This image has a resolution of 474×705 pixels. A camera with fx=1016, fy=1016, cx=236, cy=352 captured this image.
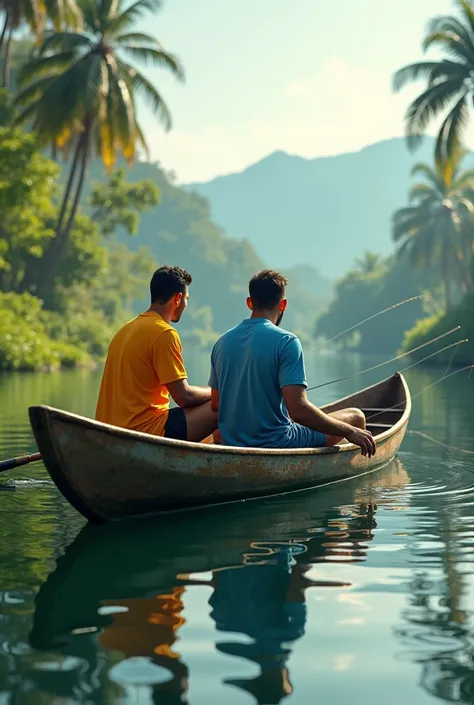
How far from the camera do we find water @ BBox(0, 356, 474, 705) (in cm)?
324

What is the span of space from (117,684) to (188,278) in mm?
3545

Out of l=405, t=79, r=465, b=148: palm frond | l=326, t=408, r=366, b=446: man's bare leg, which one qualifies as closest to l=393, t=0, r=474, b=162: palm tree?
l=405, t=79, r=465, b=148: palm frond

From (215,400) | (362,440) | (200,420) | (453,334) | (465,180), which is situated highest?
(465,180)

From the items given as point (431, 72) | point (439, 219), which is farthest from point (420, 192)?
point (431, 72)

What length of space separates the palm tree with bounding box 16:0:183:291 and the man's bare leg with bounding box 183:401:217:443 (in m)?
22.6

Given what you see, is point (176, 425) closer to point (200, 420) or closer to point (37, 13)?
point (200, 420)

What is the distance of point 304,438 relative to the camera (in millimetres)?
6836

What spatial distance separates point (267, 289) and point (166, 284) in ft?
2.04

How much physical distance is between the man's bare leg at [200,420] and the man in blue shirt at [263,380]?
8cm

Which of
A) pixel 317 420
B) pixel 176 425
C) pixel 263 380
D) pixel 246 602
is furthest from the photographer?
pixel 176 425

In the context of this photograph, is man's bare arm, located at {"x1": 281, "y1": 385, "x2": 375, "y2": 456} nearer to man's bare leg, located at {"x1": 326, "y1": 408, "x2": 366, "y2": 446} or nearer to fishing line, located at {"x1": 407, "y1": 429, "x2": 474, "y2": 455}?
man's bare leg, located at {"x1": 326, "y1": 408, "x2": 366, "y2": 446}

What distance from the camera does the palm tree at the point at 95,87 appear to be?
2794 centimetres

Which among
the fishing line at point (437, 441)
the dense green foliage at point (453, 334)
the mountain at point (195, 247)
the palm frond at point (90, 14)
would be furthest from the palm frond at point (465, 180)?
the mountain at point (195, 247)

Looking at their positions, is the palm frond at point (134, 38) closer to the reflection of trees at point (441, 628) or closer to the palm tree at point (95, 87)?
the palm tree at point (95, 87)
